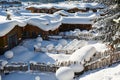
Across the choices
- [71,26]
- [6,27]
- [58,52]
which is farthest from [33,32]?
[71,26]

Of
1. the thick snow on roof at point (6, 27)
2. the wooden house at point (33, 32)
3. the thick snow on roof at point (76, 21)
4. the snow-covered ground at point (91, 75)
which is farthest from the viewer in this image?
the thick snow on roof at point (76, 21)

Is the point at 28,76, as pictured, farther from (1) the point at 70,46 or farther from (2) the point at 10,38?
(1) the point at 70,46

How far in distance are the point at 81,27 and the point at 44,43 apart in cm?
1728

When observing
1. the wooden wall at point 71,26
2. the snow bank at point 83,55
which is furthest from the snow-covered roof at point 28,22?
the snow bank at point 83,55

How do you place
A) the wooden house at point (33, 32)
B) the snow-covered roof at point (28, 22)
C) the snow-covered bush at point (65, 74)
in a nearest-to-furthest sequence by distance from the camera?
1. the snow-covered bush at point (65, 74)
2. the snow-covered roof at point (28, 22)
3. the wooden house at point (33, 32)

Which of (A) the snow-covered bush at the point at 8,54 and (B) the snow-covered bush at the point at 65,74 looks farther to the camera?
(A) the snow-covered bush at the point at 8,54

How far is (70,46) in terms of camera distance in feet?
114

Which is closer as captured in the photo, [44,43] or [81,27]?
[44,43]

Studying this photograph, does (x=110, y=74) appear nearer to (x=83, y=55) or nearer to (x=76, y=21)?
(x=83, y=55)

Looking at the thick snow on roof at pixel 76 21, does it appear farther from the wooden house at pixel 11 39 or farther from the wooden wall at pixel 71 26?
the wooden house at pixel 11 39

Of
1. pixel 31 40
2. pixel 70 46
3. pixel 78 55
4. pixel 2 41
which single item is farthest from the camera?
pixel 31 40

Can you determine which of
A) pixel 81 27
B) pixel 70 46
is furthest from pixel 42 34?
pixel 81 27

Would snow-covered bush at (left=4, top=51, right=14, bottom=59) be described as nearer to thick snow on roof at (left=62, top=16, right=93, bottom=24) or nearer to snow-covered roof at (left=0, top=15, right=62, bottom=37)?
snow-covered roof at (left=0, top=15, right=62, bottom=37)

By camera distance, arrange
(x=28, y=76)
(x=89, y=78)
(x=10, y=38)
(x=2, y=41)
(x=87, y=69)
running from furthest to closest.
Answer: (x=10, y=38), (x=2, y=41), (x=28, y=76), (x=87, y=69), (x=89, y=78)
